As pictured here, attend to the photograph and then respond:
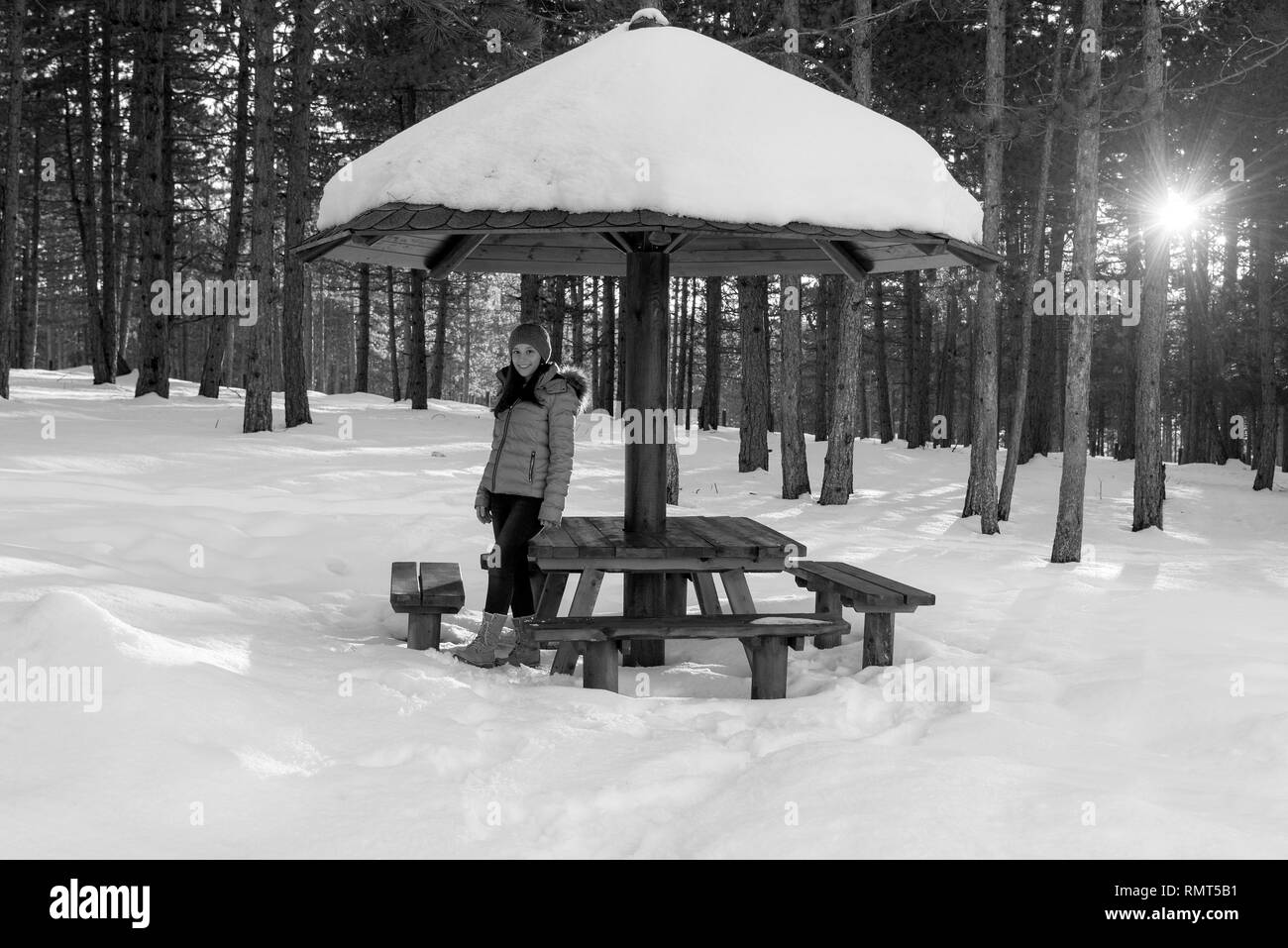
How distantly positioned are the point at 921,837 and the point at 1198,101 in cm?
2256

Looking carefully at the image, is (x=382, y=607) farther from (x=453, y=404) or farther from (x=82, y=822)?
(x=453, y=404)

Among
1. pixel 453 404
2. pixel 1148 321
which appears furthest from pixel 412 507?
pixel 453 404

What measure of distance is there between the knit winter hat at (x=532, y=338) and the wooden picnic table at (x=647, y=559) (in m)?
1.09

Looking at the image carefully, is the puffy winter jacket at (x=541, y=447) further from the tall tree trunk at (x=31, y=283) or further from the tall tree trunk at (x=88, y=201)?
the tall tree trunk at (x=31, y=283)

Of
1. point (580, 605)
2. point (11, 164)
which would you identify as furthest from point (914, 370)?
point (580, 605)

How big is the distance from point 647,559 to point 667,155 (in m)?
2.21

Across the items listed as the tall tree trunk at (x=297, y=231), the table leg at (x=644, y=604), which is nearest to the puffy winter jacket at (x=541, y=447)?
the table leg at (x=644, y=604)

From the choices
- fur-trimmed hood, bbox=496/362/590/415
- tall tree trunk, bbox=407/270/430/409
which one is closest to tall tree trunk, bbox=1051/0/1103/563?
fur-trimmed hood, bbox=496/362/590/415

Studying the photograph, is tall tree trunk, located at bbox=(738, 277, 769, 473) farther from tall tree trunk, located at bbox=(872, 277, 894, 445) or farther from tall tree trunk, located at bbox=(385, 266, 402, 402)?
tall tree trunk, located at bbox=(385, 266, 402, 402)

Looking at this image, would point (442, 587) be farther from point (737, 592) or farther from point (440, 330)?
point (440, 330)

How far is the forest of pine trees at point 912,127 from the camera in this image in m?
14.1

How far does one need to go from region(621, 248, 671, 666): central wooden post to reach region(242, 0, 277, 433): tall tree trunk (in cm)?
1184

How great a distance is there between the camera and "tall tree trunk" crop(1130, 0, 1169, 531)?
43.1 ft
